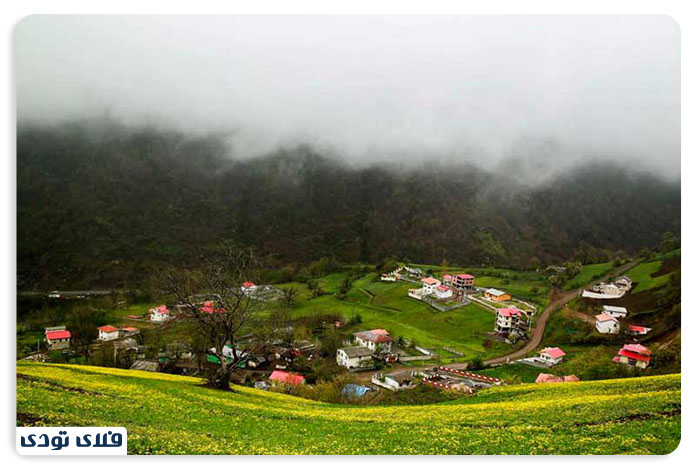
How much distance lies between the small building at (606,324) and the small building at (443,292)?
3.28 m

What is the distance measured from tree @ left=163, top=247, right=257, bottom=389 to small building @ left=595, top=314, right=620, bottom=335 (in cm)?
730

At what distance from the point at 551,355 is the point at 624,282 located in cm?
238

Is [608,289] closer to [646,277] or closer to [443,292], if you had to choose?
[646,277]

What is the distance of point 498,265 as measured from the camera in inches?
450

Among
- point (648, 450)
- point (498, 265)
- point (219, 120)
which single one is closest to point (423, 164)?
point (498, 265)

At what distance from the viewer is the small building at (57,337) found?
8.57 metres

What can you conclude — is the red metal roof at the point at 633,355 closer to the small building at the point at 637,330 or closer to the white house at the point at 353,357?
the small building at the point at 637,330

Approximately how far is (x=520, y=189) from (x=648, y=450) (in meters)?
6.30

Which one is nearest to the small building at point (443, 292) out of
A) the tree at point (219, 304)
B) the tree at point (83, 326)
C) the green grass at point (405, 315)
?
the green grass at point (405, 315)

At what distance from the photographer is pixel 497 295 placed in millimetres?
10875

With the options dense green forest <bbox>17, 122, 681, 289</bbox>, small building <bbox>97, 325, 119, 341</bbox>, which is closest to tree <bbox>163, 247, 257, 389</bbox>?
dense green forest <bbox>17, 122, 681, 289</bbox>

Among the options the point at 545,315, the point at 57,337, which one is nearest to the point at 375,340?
the point at 545,315
